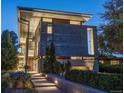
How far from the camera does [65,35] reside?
32.1 m

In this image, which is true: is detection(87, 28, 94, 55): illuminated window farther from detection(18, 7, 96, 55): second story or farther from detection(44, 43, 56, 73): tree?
detection(44, 43, 56, 73): tree

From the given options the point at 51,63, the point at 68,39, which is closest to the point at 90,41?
the point at 68,39

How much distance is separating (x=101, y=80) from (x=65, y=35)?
24.3 m

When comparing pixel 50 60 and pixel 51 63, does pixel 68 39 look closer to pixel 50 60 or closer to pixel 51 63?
pixel 50 60

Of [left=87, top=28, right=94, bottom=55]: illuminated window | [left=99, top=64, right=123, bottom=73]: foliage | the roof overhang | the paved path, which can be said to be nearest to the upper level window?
the roof overhang

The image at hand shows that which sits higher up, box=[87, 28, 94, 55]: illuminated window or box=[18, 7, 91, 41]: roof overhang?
box=[18, 7, 91, 41]: roof overhang

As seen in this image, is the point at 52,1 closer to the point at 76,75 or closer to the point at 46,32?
the point at 76,75

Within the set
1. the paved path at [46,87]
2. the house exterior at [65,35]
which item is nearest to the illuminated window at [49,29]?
the house exterior at [65,35]

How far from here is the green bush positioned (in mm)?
6978

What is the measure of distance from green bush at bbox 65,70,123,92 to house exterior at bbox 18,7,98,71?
64.8 ft

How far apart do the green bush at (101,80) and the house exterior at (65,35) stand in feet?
64.8

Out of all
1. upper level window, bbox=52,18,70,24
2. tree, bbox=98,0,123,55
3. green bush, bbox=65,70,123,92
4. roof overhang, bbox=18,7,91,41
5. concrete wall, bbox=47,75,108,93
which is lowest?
concrete wall, bbox=47,75,108,93

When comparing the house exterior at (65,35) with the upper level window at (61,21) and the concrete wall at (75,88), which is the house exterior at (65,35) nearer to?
the upper level window at (61,21)

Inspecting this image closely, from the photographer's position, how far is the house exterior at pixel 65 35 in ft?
101
